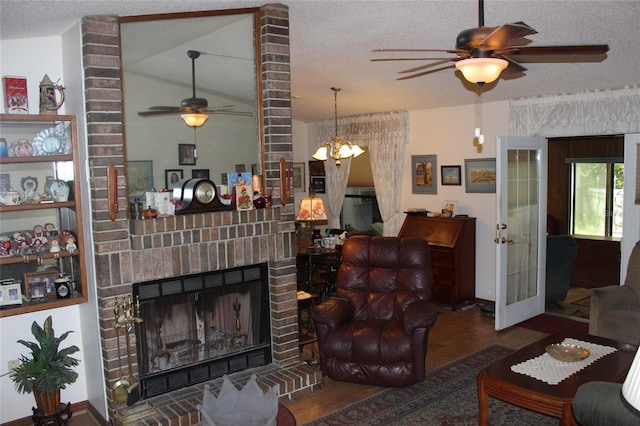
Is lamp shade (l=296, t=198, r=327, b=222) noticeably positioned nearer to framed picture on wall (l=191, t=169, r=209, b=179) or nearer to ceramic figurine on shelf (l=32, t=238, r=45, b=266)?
framed picture on wall (l=191, t=169, r=209, b=179)

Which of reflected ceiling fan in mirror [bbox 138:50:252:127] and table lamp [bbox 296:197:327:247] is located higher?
reflected ceiling fan in mirror [bbox 138:50:252:127]

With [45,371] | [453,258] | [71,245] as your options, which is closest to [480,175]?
[453,258]

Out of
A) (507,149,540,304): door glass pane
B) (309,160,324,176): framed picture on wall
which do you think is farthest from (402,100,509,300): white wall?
(309,160,324,176): framed picture on wall

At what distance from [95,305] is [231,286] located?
94cm

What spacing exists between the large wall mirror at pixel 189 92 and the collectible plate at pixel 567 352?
7.70ft

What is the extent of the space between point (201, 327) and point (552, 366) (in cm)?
237

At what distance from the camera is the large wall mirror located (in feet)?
11.7

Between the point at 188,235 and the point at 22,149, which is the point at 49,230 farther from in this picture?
the point at 188,235

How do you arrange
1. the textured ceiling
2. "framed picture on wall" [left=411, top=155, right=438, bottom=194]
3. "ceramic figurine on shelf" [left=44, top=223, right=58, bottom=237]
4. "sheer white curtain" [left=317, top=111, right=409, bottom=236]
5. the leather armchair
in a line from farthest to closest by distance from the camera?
"sheer white curtain" [left=317, top=111, right=409, bottom=236], "framed picture on wall" [left=411, top=155, right=438, bottom=194], the leather armchair, "ceramic figurine on shelf" [left=44, top=223, right=58, bottom=237], the textured ceiling

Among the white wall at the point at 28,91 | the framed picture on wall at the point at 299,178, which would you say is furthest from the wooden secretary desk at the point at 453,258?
the white wall at the point at 28,91

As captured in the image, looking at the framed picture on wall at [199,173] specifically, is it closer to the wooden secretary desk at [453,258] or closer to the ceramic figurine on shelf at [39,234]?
the ceramic figurine on shelf at [39,234]

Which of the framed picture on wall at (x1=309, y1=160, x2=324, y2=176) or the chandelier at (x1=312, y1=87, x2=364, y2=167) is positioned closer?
the chandelier at (x1=312, y1=87, x2=364, y2=167)

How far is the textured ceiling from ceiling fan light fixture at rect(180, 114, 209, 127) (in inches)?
28.0

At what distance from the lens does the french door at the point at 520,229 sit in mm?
5363
